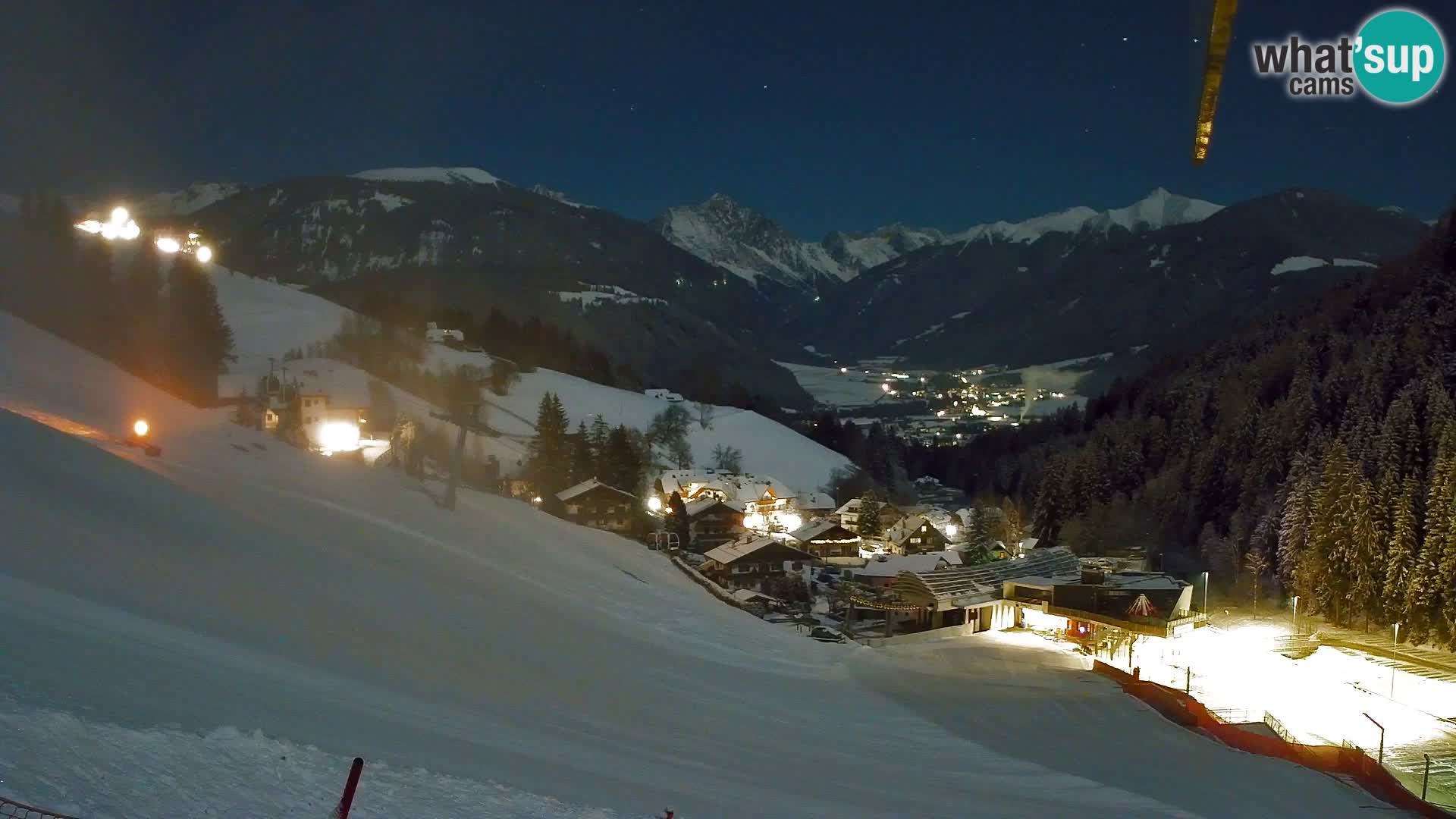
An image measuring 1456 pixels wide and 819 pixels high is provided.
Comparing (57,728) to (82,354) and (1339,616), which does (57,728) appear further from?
(1339,616)

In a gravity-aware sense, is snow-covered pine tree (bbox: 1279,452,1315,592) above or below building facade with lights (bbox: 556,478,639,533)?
above

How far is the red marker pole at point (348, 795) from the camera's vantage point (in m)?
6.50

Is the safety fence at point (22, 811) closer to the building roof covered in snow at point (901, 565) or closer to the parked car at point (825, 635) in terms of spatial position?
the parked car at point (825, 635)

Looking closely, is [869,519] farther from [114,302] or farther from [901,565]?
[114,302]

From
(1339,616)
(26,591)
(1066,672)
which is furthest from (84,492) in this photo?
(1339,616)

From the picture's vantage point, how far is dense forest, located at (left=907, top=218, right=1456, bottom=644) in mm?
31109

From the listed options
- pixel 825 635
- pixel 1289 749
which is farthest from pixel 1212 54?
pixel 825 635

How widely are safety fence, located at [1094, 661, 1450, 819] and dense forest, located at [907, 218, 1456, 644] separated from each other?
14.1 metres

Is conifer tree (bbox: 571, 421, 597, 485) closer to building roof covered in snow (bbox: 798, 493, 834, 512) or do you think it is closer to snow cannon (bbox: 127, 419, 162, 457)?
building roof covered in snow (bbox: 798, 493, 834, 512)

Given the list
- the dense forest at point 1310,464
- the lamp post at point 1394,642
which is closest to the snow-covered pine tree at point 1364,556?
the dense forest at point 1310,464

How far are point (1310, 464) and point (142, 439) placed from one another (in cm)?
4514

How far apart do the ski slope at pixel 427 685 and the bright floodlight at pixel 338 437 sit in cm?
1549

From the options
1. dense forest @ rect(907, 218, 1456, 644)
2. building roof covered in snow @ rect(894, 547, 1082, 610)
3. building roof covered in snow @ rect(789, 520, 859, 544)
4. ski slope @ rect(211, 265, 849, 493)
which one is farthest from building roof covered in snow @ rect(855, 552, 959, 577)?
ski slope @ rect(211, 265, 849, 493)

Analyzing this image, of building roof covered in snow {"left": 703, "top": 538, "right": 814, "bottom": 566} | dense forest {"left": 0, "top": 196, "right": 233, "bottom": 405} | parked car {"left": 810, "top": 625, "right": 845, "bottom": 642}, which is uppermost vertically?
dense forest {"left": 0, "top": 196, "right": 233, "bottom": 405}
